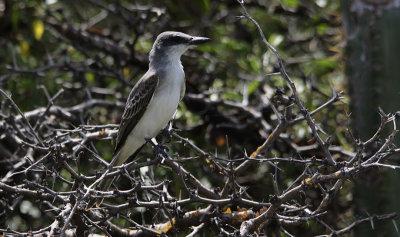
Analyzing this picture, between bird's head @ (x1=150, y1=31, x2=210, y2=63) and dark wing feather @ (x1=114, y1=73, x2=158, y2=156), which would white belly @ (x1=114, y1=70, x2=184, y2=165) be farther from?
bird's head @ (x1=150, y1=31, x2=210, y2=63)

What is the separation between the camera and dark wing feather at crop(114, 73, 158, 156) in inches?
176

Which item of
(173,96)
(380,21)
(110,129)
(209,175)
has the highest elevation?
(380,21)

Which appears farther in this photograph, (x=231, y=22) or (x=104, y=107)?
(x=231, y=22)

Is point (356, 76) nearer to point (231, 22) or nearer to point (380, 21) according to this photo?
point (380, 21)

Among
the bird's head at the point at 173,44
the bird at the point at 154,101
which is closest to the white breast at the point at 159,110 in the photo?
the bird at the point at 154,101

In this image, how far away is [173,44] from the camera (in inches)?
185

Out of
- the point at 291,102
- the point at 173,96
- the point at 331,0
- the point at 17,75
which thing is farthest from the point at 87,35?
the point at 291,102

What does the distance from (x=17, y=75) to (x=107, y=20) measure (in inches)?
65.0

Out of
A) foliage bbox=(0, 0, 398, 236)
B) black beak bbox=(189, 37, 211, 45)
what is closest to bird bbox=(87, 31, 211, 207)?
black beak bbox=(189, 37, 211, 45)

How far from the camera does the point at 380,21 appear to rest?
4.46 meters

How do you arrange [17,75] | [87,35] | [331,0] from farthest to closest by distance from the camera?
[331,0]
[87,35]
[17,75]

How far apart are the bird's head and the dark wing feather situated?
0.27 m

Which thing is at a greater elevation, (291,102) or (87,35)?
(291,102)

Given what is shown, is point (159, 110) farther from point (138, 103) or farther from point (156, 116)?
point (138, 103)
